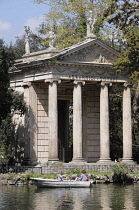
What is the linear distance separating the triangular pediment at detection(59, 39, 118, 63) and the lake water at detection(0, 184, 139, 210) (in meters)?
13.2

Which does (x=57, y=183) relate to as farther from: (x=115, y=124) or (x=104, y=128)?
(x=115, y=124)

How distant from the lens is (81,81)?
55719 millimetres

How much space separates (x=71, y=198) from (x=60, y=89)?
22559mm

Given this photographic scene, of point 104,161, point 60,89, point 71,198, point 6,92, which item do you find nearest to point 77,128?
point 104,161

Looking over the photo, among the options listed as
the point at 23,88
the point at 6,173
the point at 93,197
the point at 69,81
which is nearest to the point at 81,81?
the point at 69,81

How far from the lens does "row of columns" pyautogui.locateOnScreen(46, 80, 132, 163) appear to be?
53844 millimetres

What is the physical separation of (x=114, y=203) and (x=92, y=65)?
70.1 ft

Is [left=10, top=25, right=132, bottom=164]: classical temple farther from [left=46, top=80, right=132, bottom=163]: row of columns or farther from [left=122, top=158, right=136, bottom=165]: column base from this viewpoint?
[left=122, top=158, right=136, bottom=165]: column base

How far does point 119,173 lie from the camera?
49656 millimetres

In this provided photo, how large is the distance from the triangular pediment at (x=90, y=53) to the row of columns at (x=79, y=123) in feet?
7.22

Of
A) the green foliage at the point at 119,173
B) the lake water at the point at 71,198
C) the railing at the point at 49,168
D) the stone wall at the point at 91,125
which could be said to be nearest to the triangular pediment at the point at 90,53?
the stone wall at the point at 91,125

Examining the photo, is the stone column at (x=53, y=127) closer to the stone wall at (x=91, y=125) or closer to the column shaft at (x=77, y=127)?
the column shaft at (x=77, y=127)

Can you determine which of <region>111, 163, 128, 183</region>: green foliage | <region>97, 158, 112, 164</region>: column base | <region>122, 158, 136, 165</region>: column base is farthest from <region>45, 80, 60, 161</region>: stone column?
<region>122, 158, 136, 165</region>: column base

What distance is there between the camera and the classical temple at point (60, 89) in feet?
178
